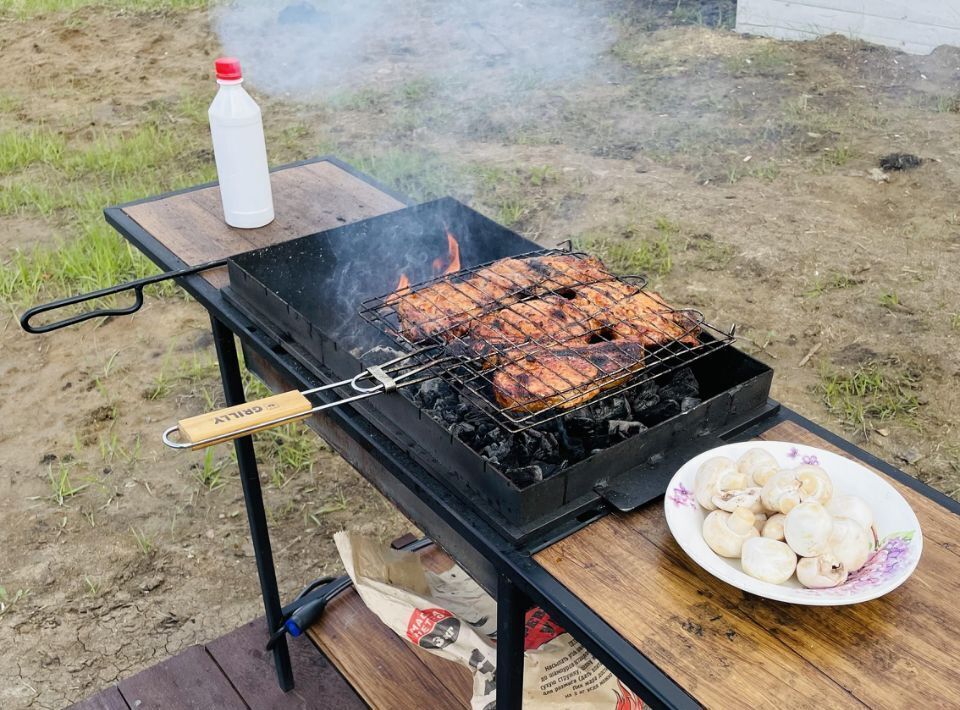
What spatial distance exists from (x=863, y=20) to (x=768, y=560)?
8.09 m

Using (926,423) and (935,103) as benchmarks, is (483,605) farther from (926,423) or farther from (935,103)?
(935,103)

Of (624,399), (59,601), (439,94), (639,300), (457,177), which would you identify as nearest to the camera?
(624,399)

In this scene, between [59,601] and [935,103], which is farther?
[935,103]

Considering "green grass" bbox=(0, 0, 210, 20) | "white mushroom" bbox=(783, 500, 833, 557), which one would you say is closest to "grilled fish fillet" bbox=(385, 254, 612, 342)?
"white mushroom" bbox=(783, 500, 833, 557)

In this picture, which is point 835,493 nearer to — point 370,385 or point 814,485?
point 814,485

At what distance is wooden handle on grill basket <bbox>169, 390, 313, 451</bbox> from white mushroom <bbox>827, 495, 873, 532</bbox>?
0.92 metres

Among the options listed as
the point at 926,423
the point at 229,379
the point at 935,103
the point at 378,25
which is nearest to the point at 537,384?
the point at 229,379

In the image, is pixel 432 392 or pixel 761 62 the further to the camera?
pixel 761 62

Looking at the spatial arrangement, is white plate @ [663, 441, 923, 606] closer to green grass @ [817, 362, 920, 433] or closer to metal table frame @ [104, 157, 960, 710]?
metal table frame @ [104, 157, 960, 710]

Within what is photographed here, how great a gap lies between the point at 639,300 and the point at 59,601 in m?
2.64

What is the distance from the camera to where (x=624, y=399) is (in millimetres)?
1760

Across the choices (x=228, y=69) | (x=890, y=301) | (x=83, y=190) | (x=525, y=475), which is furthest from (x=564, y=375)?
(x=83, y=190)

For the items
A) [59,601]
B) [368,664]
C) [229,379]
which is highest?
[229,379]

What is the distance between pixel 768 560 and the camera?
1334 mm
